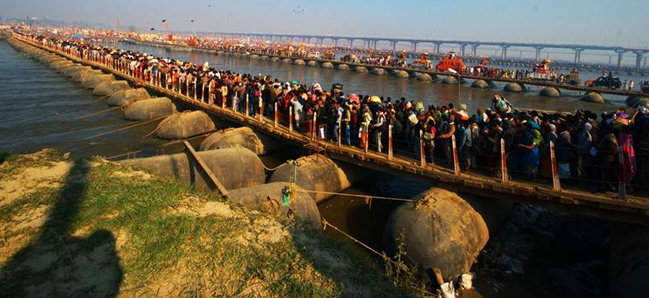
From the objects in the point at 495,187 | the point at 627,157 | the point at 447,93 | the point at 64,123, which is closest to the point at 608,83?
the point at 447,93

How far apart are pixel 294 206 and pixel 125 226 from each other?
382 centimetres

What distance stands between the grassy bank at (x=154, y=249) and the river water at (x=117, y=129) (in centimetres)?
391

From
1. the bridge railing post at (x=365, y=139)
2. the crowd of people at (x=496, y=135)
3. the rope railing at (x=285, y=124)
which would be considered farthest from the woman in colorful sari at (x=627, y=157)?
the bridge railing post at (x=365, y=139)

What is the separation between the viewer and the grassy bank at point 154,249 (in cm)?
527

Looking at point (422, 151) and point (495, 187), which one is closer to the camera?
point (495, 187)

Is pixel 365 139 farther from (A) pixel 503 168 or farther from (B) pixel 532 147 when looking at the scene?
(B) pixel 532 147

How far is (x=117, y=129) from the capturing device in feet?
67.2

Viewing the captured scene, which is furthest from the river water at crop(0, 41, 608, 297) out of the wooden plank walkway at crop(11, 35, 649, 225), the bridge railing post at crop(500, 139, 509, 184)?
the bridge railing post at crop(500, 139, 509, 184)

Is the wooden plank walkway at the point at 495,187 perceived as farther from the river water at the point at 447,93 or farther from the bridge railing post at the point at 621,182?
the river water at the point at 447,93

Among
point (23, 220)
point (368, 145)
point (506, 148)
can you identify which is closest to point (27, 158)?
point (23, 220)

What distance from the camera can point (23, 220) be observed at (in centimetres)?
656

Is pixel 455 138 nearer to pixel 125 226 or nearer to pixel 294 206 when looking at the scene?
pixel 294 206

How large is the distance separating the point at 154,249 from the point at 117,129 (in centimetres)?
1683

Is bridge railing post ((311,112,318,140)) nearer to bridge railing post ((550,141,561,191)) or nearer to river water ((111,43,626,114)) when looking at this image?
bridge railing post ((550,141,561,191))
